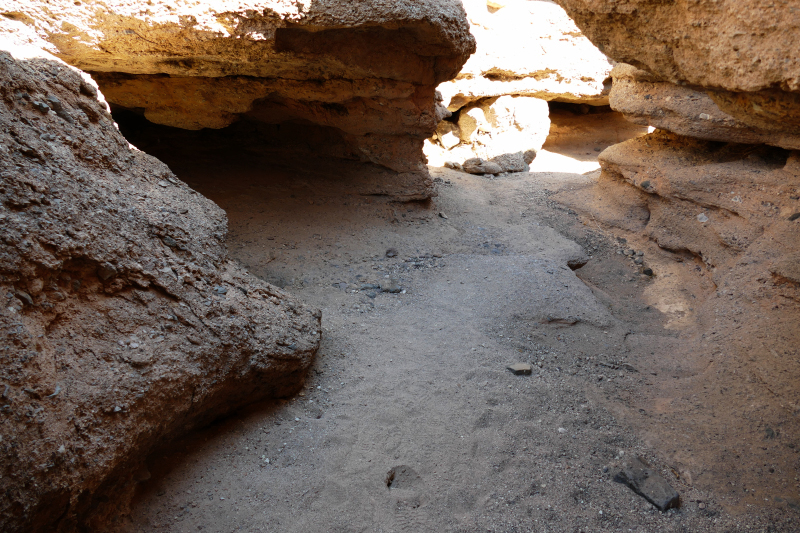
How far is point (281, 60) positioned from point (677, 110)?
131 inches

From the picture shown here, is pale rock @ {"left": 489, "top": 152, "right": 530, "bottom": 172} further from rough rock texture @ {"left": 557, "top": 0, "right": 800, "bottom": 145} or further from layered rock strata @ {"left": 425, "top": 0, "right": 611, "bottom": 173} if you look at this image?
rough rock texture @ {"left": 557, "top": 0, "right": 800, "bottom": 145}

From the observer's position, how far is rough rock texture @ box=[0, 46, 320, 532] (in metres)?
1.55

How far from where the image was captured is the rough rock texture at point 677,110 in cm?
396

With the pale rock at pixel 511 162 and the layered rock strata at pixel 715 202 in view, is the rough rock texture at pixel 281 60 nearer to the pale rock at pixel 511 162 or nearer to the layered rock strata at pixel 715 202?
the layered rock strata at pixel 715 202

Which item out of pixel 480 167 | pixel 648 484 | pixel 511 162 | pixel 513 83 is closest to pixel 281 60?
pixel 648 484

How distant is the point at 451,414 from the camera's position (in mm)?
2445

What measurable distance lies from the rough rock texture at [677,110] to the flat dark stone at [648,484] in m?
2.63

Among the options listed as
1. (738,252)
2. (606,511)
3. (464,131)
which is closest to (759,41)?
(606,511)

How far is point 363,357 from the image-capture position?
2811mm

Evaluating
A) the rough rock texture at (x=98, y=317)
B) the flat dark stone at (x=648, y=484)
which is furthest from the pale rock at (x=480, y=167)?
the flat dark stone at (x=648, y=484)

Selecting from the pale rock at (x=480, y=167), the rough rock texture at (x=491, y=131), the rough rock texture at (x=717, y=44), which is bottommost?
the pale rock at (x=480, y=167)

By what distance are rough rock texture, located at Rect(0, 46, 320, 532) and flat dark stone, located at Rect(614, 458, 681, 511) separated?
1553 millimetres

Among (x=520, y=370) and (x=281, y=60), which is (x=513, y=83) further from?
(x=520, y=370)

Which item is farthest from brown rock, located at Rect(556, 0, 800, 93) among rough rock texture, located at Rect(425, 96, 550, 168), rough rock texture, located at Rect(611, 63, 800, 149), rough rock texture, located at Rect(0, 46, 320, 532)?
rough rock texture, located at Rect(425, 96, 550, 168)
